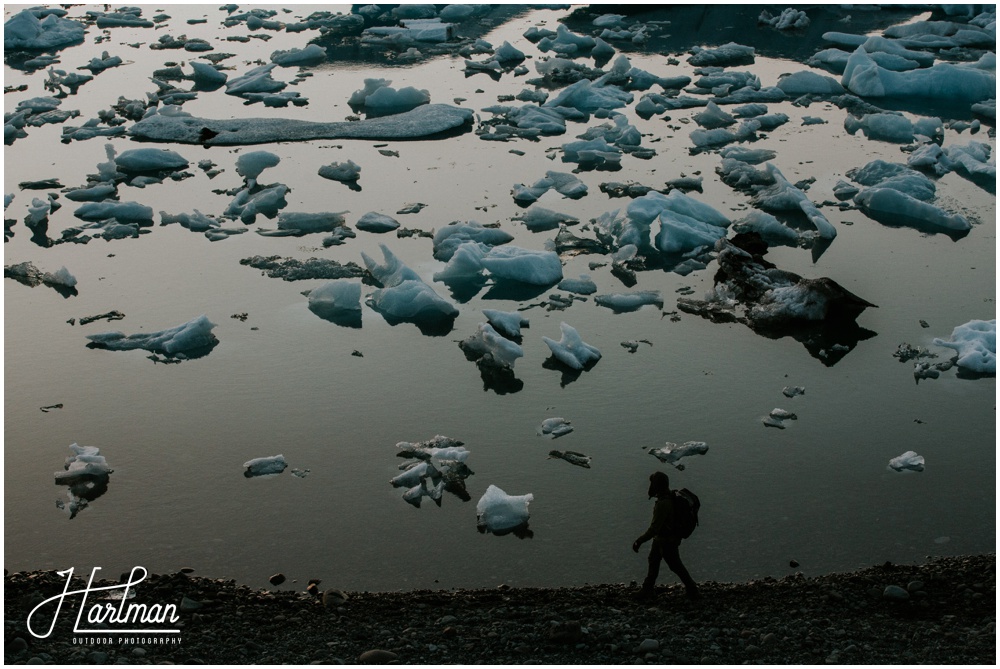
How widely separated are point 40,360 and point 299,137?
19.8 ft

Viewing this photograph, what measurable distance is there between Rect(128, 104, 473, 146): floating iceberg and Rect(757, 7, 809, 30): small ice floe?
7.95 meters

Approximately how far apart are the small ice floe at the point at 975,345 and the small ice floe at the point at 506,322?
11.2ft

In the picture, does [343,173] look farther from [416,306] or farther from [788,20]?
[788,20]

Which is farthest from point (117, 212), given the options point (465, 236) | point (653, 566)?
point (653, 566)

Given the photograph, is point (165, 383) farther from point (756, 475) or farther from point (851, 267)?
point (851, 267)

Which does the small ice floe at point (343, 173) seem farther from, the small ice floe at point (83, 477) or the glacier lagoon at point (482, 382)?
the small ice floe at point (83, 477)

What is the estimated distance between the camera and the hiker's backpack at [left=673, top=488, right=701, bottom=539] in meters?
5.24

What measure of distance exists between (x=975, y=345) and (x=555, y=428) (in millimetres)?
3521

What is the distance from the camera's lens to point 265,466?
7.09m

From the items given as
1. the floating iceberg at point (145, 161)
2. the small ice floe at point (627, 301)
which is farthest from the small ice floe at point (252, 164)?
the small ice floe at point (627, 301)

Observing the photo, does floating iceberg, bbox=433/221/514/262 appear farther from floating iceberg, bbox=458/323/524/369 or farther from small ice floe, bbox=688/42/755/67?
small ice floe, bbox=688/42/755/67

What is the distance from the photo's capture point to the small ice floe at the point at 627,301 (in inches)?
365

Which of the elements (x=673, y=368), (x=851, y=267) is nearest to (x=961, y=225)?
(x=851, y=267)
